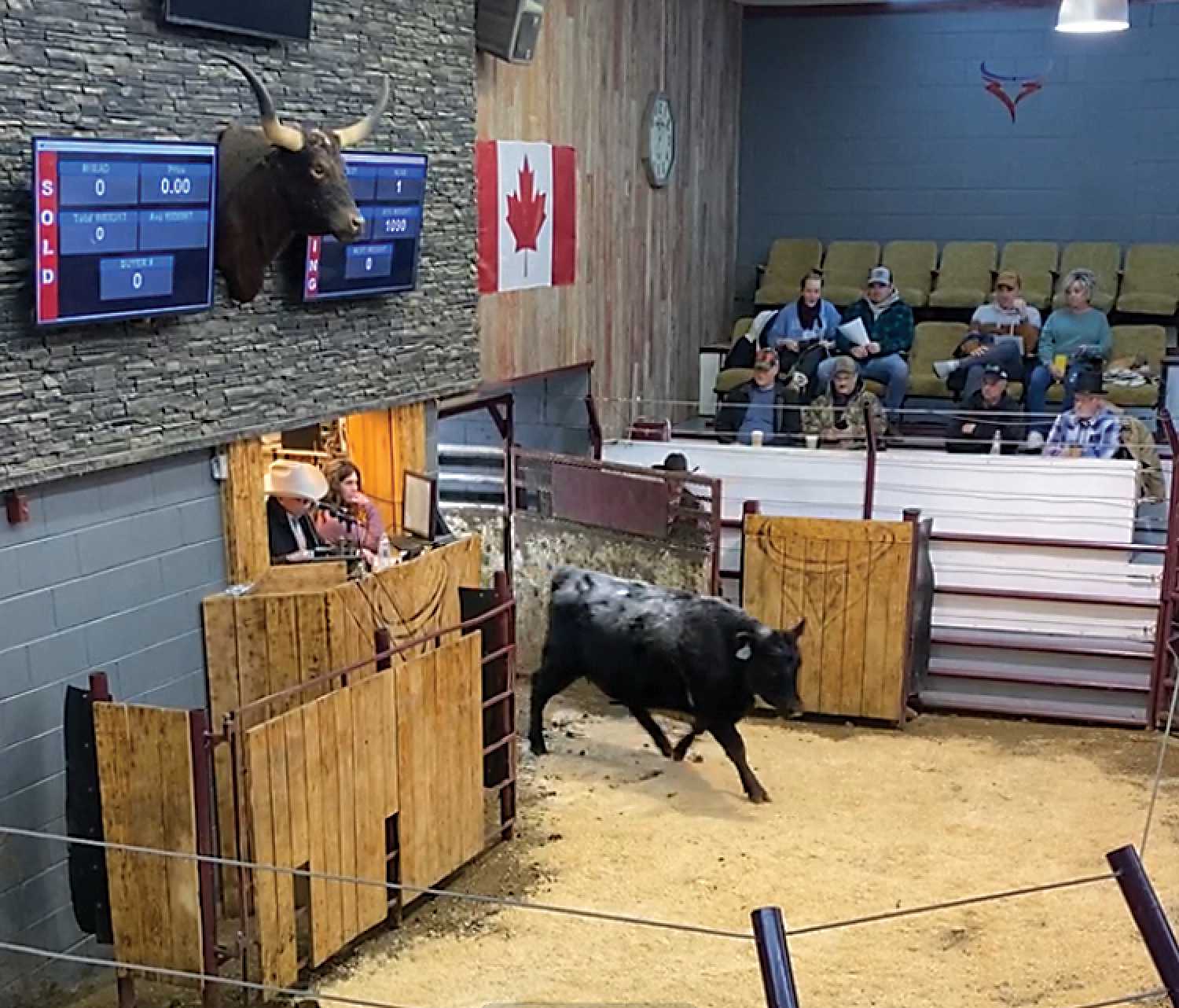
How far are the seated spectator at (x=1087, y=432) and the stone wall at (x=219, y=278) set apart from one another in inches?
172

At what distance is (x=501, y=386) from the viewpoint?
9852 millimetres

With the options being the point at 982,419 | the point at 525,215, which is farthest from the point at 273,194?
the point at 982,419

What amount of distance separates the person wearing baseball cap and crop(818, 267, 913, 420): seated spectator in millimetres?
5695

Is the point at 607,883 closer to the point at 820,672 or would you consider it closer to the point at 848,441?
the point at 820,672

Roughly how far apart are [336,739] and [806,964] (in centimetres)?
210

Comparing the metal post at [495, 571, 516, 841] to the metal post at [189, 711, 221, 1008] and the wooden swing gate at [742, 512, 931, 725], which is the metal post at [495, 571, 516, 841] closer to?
the metal post at [189, 711, 221, 1008]

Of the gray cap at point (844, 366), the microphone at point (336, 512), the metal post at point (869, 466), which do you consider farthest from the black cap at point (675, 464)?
the microphone at point (336, 512)

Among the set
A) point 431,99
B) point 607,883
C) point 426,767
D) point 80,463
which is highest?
point 431,99

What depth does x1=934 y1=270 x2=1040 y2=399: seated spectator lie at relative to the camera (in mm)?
11773

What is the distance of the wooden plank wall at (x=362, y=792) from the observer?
5.53 metres

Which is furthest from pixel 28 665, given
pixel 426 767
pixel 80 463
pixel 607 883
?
pixel 607 883

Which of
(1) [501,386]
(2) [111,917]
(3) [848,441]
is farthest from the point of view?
(3) [848,441]

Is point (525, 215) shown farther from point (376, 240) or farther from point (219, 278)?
point (219, 278)

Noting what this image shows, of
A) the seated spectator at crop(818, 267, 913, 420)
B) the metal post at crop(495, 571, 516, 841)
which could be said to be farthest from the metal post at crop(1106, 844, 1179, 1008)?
the seated spectator at crop(818, 267, 913, 420)
